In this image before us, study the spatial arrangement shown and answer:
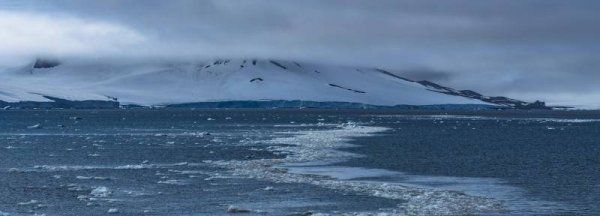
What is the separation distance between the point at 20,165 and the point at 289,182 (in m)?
18.3

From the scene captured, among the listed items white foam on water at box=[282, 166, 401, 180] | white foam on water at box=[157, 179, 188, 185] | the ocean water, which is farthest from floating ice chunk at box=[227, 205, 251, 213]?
white foam on water at box=[282, 166, 401, 180]

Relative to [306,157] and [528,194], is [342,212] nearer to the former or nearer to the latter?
[528,194]

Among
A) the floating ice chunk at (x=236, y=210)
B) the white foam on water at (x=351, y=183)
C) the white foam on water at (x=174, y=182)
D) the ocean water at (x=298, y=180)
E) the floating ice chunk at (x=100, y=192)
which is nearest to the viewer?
the floating ice chunk at (x=236, y=210)

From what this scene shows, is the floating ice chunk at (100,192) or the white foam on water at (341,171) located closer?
the floating ice chunk at (100,192)

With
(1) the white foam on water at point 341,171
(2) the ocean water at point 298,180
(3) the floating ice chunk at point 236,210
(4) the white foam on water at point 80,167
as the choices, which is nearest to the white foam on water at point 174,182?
(2) the ocean water at point 298,180

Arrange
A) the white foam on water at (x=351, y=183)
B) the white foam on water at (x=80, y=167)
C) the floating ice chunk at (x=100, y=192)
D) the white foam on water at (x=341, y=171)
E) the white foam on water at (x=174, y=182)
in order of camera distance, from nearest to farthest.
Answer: the white foam on water at (x=351, y=183) → the floating ice chunk at (x=100, y=192) → the white foam on water at (x=174, y=182) → the white foam on water at (x=341, y=171) → the white foam on water at (x=80, y=167)

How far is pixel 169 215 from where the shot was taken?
30969 mm

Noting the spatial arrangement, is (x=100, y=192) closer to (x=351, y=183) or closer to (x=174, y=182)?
(x=174, y=182)

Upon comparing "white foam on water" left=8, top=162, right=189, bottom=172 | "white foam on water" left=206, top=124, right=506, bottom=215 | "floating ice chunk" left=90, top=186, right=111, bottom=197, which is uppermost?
"white foam on water" left=206, top=124, right=506, bottom=215

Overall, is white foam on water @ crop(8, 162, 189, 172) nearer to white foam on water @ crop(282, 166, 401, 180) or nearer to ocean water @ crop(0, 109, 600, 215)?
ocean water @ crop(0, 109, 600, 215)

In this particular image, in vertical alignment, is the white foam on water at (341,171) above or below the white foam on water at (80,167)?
above

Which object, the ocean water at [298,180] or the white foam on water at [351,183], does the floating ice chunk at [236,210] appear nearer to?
the ocean water at [298,180]

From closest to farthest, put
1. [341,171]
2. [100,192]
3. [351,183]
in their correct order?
[100,192], [351,183], [341,171]

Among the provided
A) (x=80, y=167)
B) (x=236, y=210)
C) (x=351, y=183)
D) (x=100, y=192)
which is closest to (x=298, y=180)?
(x=351, y=183)
